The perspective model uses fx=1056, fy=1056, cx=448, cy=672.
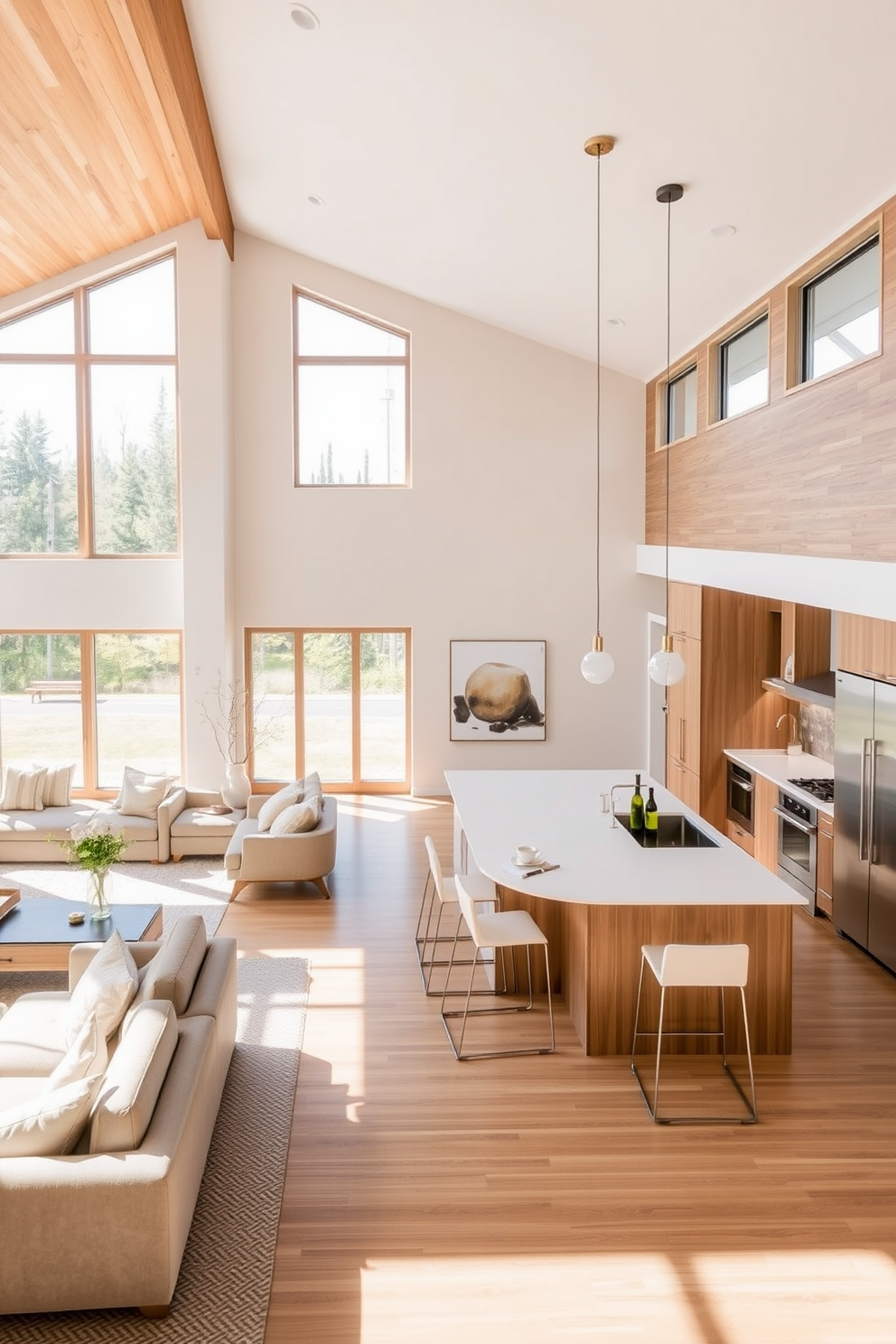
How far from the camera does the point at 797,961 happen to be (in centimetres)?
688

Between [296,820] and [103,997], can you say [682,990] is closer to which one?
[103,997]

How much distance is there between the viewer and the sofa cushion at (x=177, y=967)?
4.81m

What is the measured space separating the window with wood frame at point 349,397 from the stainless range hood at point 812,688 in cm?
496

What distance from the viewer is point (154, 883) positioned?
869cm

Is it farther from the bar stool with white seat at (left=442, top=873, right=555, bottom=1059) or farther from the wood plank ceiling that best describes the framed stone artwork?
the bar stool with white seat at (left=442, top=873, right=555, bottom=1059)

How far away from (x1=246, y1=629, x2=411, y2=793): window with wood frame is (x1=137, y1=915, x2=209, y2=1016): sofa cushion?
20.7ft

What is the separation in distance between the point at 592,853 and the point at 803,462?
2.88 metres

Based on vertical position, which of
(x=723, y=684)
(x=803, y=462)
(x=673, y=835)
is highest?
(x=803, y=462)

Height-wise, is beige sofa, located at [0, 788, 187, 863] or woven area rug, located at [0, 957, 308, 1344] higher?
beige sofa, located at [0, 788, 187, 863]

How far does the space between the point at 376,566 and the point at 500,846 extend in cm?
611

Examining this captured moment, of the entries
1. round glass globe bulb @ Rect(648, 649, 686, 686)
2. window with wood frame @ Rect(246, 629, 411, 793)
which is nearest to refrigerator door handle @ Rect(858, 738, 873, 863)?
round glass globe bulb @ Rect(648, 649, 686, 686)

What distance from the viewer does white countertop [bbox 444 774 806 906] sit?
209 inches

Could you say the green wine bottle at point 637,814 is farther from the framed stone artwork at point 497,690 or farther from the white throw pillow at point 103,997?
Answer: the framed stone artwork at point 497,690

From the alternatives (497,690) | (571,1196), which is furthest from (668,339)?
(571,1196)
